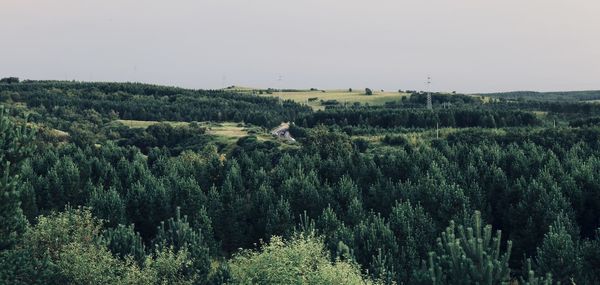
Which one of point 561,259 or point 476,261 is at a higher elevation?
point 476,261

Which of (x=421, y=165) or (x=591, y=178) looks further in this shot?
(x=421, y=165)

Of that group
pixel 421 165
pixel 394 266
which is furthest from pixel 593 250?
pixel 421 165

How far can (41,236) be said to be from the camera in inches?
2537

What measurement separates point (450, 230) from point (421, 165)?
70936mm

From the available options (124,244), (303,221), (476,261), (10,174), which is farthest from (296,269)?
(303,221)

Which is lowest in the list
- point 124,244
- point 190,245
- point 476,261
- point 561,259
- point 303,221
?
point 303,221

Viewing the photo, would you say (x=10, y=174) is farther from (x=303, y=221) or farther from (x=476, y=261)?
(x=476, y=261)

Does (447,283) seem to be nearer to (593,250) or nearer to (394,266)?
(394,266)

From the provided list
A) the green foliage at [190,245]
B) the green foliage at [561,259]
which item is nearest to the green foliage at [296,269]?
the green foliage at [190,245]

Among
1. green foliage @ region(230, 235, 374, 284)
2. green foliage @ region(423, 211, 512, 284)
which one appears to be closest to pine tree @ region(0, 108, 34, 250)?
green foliage @ region(230, 235, 374, 284)

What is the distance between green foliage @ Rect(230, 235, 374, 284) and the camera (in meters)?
50.9

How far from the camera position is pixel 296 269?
175 feet

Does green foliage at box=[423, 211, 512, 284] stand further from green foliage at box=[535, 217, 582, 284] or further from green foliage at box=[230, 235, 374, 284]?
green foliage at box=[535, 217, 582, 284]

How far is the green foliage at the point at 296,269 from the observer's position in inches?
2003
